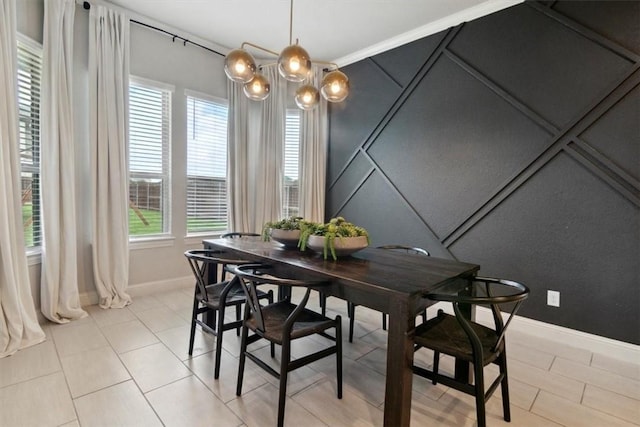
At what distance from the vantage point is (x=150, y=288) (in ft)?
11.8

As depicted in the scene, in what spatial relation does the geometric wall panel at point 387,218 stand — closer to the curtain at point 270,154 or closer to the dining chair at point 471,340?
the curtain at point 270,154

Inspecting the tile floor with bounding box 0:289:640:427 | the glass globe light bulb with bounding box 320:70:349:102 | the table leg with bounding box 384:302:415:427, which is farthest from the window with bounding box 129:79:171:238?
the table leg with bounding box 384:302:415:427

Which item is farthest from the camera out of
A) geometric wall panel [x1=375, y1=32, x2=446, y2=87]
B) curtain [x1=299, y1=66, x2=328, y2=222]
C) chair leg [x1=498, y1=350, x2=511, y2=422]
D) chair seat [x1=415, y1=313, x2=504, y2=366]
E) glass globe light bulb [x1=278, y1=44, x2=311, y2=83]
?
curtain [x1=299, y1=66, x2=328, y2=222]

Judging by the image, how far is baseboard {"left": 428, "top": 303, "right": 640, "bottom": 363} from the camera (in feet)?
7.78

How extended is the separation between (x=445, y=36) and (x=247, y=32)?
7.28 ft

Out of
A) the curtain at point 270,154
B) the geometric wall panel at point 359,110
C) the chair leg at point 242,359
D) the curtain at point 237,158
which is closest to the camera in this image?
the chair leg at point 242,359

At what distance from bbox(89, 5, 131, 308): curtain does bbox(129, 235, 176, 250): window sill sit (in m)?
0.21

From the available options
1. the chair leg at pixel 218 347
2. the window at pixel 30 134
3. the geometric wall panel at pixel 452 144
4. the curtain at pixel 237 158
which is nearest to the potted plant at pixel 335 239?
the chair leg at pixel 218 347

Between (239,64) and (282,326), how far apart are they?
179 centimetres

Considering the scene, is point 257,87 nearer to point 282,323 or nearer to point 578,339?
point 282,323

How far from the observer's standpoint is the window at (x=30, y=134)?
2.66m

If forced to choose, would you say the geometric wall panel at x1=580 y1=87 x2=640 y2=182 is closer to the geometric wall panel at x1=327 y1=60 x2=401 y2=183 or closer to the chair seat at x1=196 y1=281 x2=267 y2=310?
the geometric wall panel at x1=327 y1=60 x2=401 y2=183

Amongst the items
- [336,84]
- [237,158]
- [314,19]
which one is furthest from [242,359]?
[314,19]

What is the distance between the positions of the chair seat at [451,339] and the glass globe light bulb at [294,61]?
6.01 ft
